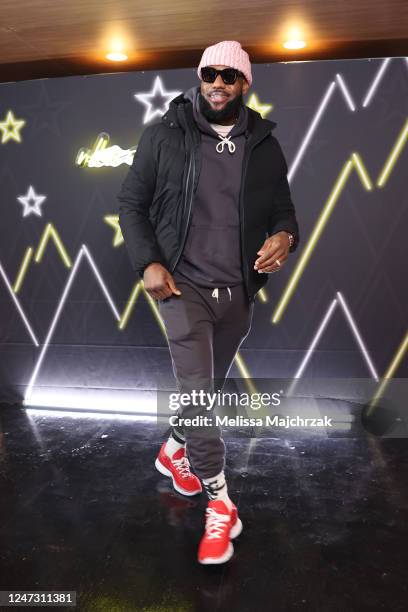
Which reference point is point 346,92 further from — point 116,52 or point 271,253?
point 271,253

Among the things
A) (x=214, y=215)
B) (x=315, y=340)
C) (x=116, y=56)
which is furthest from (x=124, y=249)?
(x=214, y=215)

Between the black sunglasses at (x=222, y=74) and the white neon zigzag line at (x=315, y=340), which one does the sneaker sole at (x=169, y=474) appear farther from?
the black sunglasses at (x=222, y=74)

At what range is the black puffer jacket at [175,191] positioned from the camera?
1661mm

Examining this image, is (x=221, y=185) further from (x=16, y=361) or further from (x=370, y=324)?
(x=16, y=361)

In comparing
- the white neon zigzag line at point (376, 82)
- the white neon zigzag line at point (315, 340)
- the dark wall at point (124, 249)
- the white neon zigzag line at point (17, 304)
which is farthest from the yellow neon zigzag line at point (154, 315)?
the white neon zigzag line at point (376, 82)

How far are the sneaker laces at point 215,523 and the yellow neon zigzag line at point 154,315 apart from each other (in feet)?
4.04

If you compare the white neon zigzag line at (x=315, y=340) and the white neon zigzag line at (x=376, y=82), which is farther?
the white neon zigzag line at (x=315, y=340)

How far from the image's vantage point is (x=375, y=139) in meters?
2.68

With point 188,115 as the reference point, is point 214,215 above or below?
below

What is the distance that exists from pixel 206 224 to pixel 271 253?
0.80 feet

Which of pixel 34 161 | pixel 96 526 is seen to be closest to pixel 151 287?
pixel 96 526

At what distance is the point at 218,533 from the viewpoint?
1.67m

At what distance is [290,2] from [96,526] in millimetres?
2217

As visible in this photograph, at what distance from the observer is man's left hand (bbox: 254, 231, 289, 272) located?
164 centimetres
